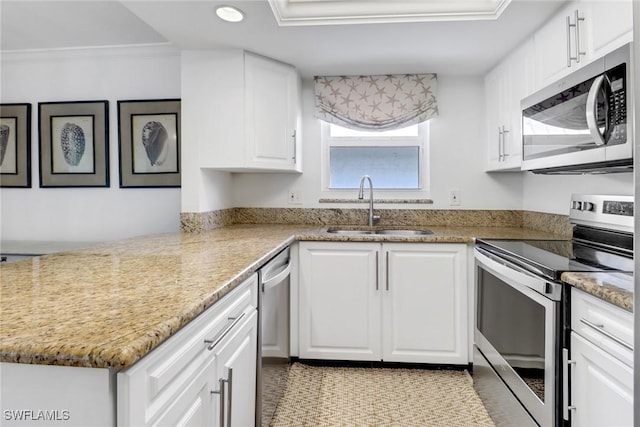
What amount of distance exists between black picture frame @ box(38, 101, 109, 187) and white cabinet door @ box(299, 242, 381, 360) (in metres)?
1.81

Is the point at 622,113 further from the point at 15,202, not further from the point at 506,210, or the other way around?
the point at 15,202

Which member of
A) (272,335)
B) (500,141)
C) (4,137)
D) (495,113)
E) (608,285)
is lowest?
(272,335)

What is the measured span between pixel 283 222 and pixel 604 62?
2195mm

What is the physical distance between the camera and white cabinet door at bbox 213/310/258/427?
1023mm

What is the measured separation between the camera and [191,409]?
853 millimetres

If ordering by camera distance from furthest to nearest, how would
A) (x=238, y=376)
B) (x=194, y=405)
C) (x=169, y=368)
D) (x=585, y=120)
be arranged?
(x=585, y=120) < (x=238, y=376) < (x=194, y=405) < (x=169, y=368)

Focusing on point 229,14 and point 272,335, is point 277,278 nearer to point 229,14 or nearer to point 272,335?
point 272,335

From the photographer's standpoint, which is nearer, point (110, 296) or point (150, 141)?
point (110, 296)

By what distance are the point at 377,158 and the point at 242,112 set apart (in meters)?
1.14

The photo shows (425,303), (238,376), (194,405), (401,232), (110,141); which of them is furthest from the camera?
(110,141)

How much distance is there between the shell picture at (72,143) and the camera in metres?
2.82

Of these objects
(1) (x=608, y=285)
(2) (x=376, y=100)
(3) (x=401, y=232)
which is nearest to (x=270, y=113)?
(2) (x=376, y=100)

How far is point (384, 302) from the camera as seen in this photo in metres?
2.22

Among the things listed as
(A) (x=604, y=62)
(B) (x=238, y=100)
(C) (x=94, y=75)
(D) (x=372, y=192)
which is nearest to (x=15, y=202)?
(C) (x=94, y=75)
